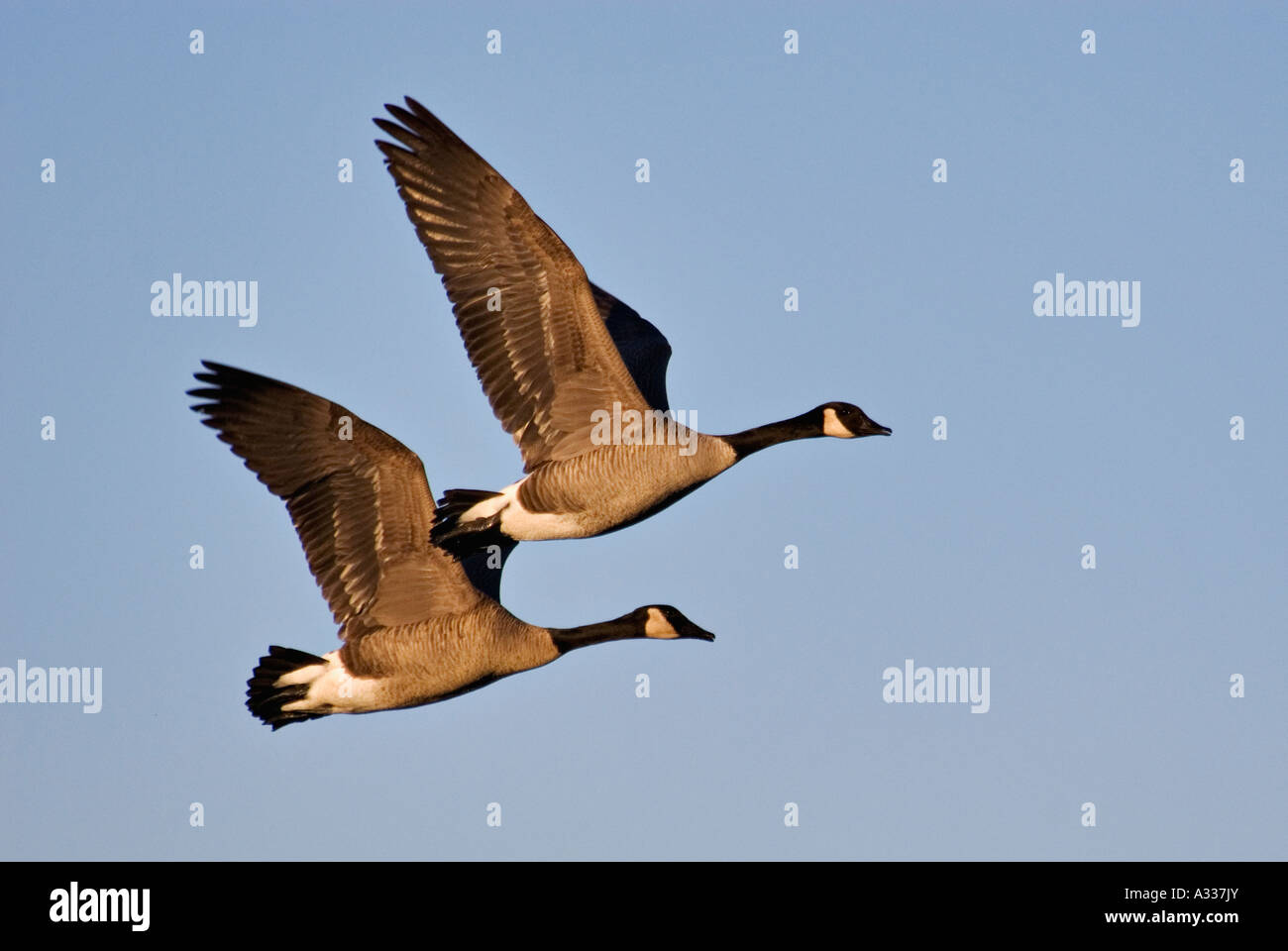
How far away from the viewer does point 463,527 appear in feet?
44.8

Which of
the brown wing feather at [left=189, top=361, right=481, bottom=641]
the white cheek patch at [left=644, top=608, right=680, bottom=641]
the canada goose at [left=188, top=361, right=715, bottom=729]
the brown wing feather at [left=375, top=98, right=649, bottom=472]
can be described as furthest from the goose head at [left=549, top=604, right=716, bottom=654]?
the brown wing feather at [left=375, top=98, right=649, bottom=472]

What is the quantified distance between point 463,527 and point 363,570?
39.7 inches

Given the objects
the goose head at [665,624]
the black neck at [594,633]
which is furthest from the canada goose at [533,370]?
the goose head at [665,624]

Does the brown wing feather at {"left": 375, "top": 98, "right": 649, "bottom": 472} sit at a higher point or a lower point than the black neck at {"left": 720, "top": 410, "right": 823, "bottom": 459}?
higher

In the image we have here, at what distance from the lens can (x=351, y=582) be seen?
14.2 m

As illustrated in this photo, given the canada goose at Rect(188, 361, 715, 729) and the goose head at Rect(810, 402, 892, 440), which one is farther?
the goose head at Rect(810, 402, 892, 440)

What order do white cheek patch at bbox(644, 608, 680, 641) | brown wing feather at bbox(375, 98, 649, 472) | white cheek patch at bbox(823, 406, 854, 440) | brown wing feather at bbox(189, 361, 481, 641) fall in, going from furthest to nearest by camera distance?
white cheek patch at bbox(644, 608, 680, 641) < white cheek patch at bbox(823, 406, 854, 440) < brown wing feather at bbox(189, 361, 481, 641) < brown wing feather at bbox(375, 98, 649, 472)

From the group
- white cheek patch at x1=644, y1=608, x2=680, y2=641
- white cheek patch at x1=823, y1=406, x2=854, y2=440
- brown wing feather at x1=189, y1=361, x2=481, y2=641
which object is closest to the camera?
brown wing feather at x1=189, y1=361, x2=481, y2=641

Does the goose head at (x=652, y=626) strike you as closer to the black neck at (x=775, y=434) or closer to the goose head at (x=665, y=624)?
the goose head at (x=665, y=624)

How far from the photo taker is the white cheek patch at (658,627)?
49.8 feet

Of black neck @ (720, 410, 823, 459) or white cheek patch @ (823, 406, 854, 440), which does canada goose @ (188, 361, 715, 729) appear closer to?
black neck @ (720, 410, 823, 459)

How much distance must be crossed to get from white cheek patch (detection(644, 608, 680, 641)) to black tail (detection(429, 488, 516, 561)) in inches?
74.2

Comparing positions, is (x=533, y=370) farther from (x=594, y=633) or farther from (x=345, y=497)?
(x=594, y=633)

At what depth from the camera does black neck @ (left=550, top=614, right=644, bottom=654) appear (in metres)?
14.3
